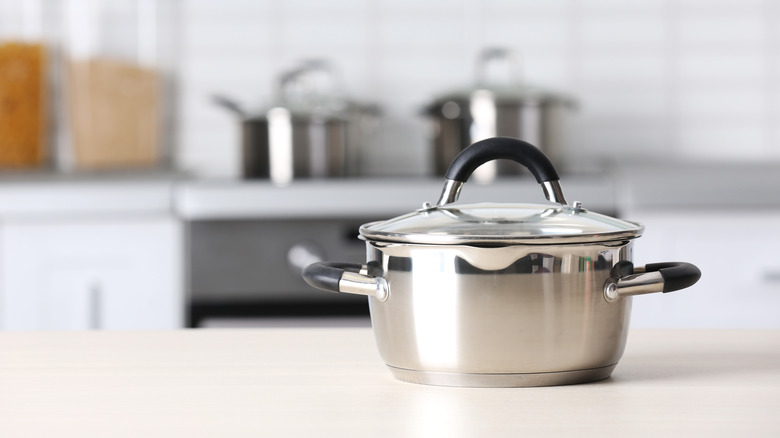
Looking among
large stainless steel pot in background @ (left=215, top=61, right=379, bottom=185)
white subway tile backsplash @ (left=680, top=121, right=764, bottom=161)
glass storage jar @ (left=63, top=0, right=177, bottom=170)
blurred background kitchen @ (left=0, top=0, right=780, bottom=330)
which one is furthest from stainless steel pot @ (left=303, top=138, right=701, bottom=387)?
white subway tile backsplash @ (left=680, top=121, right=764, bottom=161)

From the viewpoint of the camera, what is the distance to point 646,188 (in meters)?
1.67

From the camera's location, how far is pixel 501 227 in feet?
1.88

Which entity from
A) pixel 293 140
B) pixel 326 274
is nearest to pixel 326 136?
pixel 293 140

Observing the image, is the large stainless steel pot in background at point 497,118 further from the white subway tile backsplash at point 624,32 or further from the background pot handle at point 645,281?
the background pot handle at point 645,281

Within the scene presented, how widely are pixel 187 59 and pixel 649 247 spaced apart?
3.82 ft

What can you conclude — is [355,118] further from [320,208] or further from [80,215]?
[80,215]

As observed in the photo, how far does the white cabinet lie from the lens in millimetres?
1660

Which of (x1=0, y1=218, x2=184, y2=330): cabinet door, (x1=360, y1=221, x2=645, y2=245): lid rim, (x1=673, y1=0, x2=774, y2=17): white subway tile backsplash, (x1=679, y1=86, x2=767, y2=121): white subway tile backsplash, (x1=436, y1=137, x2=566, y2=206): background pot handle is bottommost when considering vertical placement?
(x1=0, y1=218, x2=184, y2=330): cabinet door

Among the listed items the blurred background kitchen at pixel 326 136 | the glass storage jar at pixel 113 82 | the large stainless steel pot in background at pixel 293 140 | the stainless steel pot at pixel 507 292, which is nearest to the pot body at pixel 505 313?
the stainless steel pot at pixel 507 292

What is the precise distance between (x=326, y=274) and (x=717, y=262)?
119 centimetres

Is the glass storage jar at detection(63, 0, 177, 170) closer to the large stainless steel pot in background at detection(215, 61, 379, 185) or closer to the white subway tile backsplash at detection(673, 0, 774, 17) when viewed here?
the large stainless steel pot in background at detection(215, 61, 379, 185)

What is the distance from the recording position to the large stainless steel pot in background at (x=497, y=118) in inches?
71.6

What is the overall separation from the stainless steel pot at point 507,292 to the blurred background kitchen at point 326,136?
42.7 inches

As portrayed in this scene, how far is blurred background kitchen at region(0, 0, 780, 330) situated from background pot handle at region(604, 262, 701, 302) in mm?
1085
